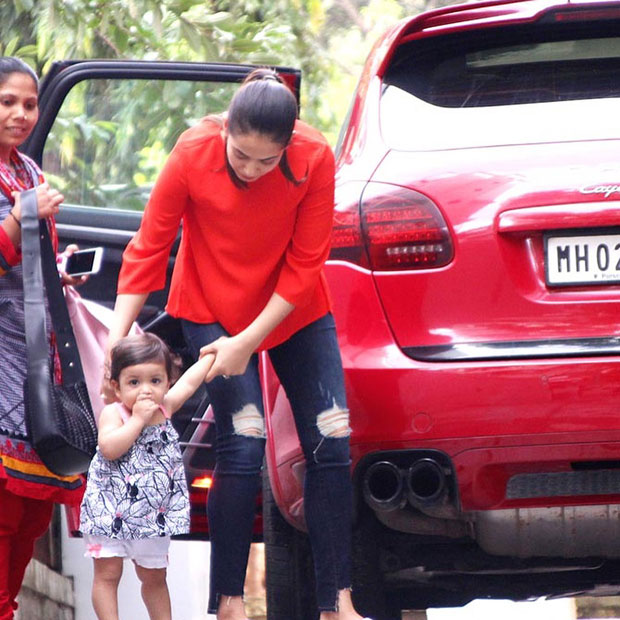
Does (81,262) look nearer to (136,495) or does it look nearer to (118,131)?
(136,495)

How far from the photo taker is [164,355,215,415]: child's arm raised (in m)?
3.88

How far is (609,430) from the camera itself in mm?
3775

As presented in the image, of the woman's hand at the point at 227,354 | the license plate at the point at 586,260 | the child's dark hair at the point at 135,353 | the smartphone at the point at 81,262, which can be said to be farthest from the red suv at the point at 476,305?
the smartphone at the point at 81,262

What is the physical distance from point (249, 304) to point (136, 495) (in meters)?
0.59

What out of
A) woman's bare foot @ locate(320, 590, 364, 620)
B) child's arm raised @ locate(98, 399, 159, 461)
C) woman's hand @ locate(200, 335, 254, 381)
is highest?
woman's hand @ locate(200, 335, 254, 381)

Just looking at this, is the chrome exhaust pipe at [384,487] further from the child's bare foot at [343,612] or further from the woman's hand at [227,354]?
the woman's hand at [227,354]

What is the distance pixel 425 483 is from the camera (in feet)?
13.0

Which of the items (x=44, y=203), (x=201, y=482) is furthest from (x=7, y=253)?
(x=201, y=482)

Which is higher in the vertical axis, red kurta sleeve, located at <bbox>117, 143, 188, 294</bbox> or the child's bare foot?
red kurta sleeve, located at <bbox>117, 143, 188, 294</bbox>

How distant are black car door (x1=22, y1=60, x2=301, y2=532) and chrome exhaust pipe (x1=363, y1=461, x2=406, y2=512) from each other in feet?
3.76

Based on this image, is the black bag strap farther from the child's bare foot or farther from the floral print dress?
the child's bare foot

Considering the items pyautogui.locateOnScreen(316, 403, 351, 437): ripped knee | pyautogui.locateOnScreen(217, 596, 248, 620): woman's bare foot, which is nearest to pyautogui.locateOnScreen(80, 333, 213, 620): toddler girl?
pyautogui.locateOnScreen(217, 596, 248, 620): woman's bare foot

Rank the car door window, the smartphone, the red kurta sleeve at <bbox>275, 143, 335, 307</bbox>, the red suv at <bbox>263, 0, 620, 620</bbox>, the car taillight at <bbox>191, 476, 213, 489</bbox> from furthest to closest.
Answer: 1. the car door window
2. the car taillight at <bbox>191, 476, 213, 489</bbox>
3. the smartphone
4. the red kurta sleeve at <bbox>275, 143, 335, 307</bbox>
5. the red suv at <bbox>263, 0, 620, 620</bbox>

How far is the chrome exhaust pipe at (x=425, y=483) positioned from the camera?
3898 millimetres
